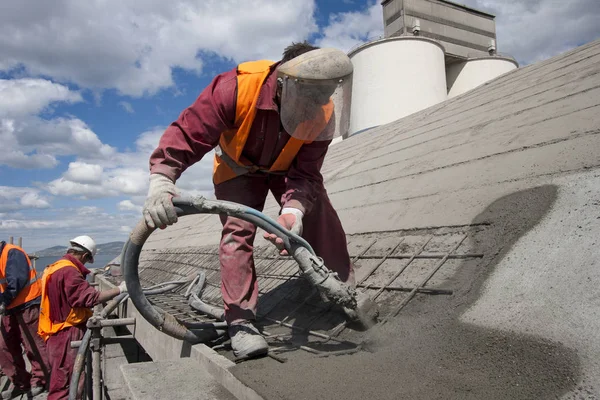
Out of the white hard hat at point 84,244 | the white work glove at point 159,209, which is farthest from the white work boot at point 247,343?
the white hard hat at point 84,244

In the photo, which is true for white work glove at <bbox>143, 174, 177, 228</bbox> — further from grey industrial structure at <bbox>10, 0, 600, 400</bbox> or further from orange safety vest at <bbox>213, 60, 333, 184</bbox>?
grey industrial structure at <bbox>10, 0, 600, 400</bbox>

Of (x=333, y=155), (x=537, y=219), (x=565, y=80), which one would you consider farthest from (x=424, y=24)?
(x=537, y=219)

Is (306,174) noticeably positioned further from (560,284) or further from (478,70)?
(478,70)

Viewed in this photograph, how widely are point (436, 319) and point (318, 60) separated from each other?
4.22 ft

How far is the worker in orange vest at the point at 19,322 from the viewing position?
4.54m

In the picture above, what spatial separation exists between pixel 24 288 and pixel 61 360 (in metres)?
1.26

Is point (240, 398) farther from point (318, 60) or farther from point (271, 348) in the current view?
point (318, 60)

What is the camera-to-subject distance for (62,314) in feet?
→ 12.9

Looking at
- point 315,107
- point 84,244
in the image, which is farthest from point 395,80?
point 315,107

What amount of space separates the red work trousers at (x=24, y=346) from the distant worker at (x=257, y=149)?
3607mm

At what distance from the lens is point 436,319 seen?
6.02ft

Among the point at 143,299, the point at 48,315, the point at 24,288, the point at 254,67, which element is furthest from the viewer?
the point at 24,288

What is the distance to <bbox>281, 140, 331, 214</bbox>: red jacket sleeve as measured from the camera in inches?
95.0

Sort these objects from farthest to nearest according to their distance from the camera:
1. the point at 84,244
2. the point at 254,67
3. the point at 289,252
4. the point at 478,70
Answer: the point at 478,70 → the point at 84,244 → the point at 254,67 → the point at 289,252
